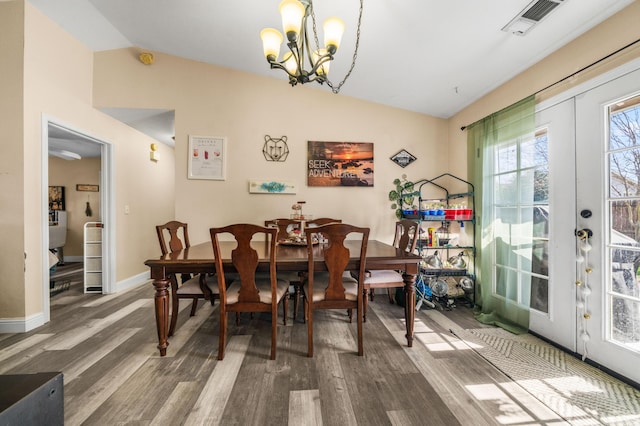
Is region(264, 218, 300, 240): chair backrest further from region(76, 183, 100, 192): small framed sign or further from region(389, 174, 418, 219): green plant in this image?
region(76, 183, 100, 192): small framed sign

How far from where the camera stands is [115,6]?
2342 mm

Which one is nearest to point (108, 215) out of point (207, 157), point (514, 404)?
point (207, 157)

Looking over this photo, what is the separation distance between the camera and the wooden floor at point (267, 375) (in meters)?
1.30

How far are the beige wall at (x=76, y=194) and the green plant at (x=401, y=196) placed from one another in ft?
19.8

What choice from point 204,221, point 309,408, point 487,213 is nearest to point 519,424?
point 309,408

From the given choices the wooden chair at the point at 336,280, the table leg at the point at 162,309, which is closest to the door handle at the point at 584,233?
the wooden chair at the point at 336,280

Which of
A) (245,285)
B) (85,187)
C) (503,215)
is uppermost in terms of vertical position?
(85,187)

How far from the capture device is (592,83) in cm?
172

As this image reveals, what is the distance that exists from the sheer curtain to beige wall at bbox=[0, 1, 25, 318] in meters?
4.25

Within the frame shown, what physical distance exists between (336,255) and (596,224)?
1759 mm

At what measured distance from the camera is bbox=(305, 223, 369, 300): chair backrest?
1.74 m

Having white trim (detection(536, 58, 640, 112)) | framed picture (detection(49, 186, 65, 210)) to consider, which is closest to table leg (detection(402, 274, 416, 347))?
white trim (detection(536, 58, 640, 112))

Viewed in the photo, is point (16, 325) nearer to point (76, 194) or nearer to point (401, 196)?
point (401, 196)

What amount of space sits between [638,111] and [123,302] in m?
4.72
